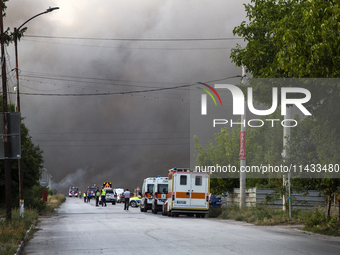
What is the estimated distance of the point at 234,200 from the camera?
36.8 meters

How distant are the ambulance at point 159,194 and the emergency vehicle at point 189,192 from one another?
221 inches

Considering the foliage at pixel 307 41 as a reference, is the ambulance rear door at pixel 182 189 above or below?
below

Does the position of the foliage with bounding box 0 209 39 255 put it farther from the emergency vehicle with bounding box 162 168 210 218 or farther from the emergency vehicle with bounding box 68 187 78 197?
the emergency vehicle with bounding box 68 187 78 197

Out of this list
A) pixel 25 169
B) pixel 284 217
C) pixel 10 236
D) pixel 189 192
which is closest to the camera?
pixel 10 236

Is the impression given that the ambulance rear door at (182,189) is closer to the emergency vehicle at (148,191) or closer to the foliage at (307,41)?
the emergency vehicle at (148,191)

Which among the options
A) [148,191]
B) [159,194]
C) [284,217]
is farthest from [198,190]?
[148,191]

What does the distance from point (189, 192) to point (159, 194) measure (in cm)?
720

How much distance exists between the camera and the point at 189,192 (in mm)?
30328

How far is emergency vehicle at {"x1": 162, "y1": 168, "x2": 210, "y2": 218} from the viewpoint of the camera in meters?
30.3

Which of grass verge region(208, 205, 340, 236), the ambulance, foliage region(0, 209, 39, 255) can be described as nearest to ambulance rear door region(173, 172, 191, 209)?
grass verge region(208, 205, 340, 236)

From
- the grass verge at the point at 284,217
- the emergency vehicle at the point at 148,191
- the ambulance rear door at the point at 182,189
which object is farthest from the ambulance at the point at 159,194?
the ambulance rear door at the point at 182,189

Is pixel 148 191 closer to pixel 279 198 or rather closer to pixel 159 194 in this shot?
pixel 159 194

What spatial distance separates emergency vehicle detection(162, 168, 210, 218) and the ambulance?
562 cm

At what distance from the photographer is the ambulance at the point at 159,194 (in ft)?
121
